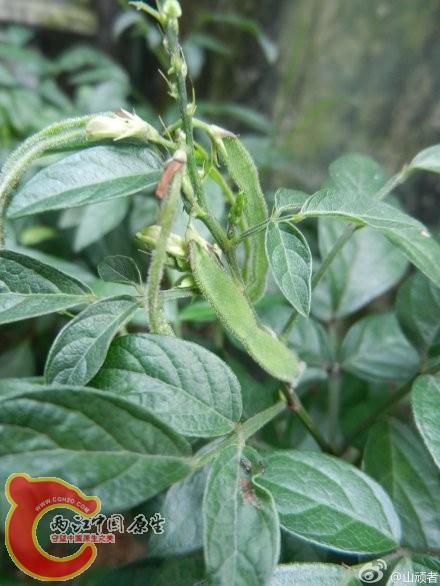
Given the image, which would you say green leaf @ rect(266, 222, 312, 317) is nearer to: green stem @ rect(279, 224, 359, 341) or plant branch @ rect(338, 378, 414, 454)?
green stem @ rect(279, 224, 359, 341)

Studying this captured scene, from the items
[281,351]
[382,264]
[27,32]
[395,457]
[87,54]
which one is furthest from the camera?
[27,32]

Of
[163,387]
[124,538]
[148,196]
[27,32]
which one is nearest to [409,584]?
[163,387]

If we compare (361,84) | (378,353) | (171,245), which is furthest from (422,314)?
(361,84)

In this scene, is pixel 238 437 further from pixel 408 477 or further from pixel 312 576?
pixel 408 477

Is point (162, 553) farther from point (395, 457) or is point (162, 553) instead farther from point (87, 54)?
point (87, 54)

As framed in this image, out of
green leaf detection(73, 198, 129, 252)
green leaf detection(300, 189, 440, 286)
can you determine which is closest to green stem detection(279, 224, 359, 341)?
green leaf detection(300, 189, 440, 286)

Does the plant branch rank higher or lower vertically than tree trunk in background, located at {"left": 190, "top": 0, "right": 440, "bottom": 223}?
lower

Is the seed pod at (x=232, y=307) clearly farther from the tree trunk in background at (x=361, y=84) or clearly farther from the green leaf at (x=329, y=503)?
the tree trunk in background at (x=361, y=84)

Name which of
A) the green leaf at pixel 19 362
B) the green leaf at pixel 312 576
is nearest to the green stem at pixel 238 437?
the green leaf at pixel 312 576
